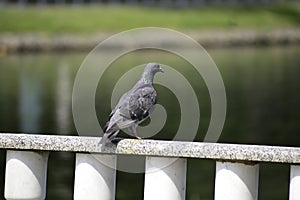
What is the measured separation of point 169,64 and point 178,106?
16.3 meters

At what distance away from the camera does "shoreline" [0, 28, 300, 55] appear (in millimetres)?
50125

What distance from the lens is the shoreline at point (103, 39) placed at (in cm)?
5012

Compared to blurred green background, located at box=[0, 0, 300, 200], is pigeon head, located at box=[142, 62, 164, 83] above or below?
below

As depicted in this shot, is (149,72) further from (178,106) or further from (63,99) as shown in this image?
(63,99)

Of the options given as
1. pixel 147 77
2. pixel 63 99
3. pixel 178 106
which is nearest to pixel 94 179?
pixel 147 77

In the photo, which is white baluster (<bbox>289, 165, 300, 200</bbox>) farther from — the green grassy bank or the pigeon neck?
the green grassy bank

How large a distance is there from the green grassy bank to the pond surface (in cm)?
603

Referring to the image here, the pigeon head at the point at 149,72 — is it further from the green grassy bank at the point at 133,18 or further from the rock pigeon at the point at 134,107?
the green grassy bank at the point at 133,18

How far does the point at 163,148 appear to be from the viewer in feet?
14.2

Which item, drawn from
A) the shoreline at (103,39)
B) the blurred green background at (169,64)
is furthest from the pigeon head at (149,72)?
the shoreline at (103,39)

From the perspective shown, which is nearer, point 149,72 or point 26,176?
point 26,176

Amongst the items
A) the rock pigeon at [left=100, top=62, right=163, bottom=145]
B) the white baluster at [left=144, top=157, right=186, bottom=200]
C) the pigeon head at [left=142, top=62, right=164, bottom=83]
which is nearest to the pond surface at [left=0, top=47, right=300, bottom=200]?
the pigeon head at [left=142, top=62, right=164, bottom=83]

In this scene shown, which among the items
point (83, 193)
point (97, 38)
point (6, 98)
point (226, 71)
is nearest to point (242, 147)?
point (83, 193)

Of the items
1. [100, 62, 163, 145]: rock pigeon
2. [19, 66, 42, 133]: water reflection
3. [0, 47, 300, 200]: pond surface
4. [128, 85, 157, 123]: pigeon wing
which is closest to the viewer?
[100, 62, 163, 145]: rock pigeon
